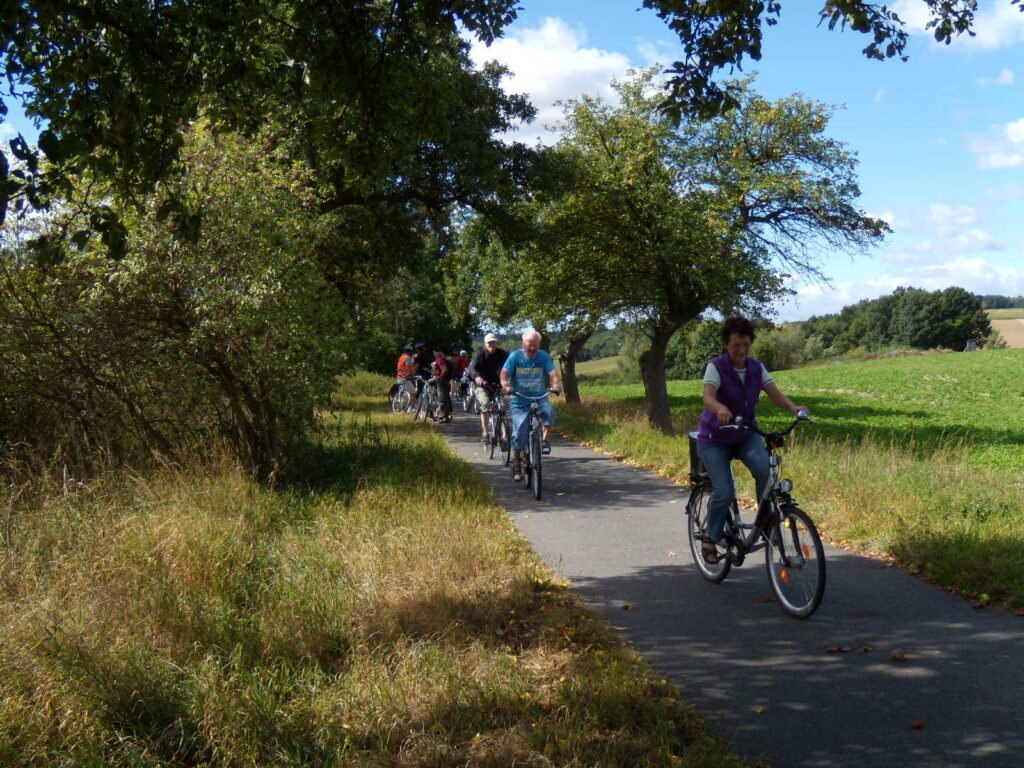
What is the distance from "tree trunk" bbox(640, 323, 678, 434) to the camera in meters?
19.4

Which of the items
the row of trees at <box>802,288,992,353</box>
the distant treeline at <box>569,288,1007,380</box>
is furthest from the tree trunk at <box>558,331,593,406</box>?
the row of trees at <box>802,288,992,353</box>

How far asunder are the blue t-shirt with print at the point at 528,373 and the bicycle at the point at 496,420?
2073 mm

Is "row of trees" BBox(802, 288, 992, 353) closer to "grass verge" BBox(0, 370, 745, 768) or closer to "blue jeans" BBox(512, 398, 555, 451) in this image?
"blue jeans" BBox(512, 398, 555, 451)

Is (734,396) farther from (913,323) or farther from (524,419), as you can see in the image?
(913,323)

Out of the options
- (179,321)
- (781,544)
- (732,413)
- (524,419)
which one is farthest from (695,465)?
(179,321)

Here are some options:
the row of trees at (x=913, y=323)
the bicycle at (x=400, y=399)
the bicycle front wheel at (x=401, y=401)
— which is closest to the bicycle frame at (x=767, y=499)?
the bicycle at (x=400, y=399)

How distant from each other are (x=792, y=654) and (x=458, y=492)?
5.09 m

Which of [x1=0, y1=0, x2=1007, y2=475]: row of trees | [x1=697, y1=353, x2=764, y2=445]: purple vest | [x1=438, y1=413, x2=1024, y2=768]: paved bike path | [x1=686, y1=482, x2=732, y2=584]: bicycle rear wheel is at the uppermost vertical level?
[x1=0, y1=0, x2=1007, y2=475]: row of trees

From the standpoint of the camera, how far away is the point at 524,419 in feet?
35.4

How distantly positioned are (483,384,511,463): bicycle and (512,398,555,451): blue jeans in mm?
1871

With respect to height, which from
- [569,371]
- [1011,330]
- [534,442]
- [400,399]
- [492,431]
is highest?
[1011,330]

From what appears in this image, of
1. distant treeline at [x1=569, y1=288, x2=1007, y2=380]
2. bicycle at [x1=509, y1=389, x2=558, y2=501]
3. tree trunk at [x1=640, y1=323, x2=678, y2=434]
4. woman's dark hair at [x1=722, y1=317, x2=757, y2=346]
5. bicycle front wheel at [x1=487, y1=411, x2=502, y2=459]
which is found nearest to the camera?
woman's dark hair at [x1=722, y1=317, x2=757, y2=346]

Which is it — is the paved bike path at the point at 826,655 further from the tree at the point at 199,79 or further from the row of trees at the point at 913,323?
the row of trees at the point at 913,323

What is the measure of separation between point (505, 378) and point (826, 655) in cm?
646
